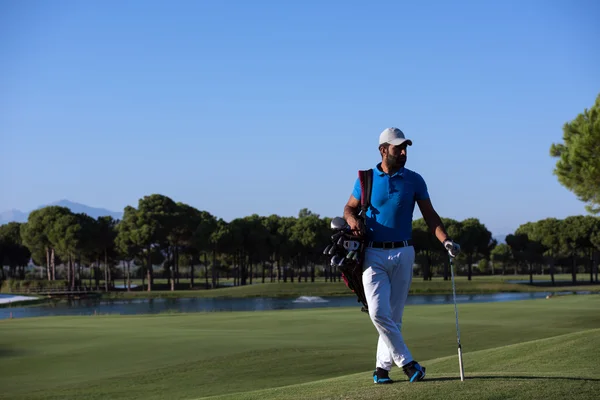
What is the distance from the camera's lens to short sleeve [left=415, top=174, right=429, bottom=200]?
8.24 metres


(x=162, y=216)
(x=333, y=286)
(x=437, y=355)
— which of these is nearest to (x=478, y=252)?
(x=333, y=286)

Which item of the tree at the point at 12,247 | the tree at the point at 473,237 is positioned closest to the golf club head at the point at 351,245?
the tree at the point at 473,237

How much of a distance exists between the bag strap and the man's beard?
22 cm

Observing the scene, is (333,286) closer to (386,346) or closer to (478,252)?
(478,252)

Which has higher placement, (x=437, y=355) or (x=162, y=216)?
(x=162, y=216)

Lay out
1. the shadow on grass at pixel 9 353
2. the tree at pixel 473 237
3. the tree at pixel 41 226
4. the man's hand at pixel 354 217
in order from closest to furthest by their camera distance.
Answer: the man's hand at pixel 354 217 → the shadow on grass at pixel 9 353 → the tree at pixel 41 226 → the tree at pixel 473 237

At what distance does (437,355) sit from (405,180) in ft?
34.9

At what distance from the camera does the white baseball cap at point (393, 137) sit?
807 cm

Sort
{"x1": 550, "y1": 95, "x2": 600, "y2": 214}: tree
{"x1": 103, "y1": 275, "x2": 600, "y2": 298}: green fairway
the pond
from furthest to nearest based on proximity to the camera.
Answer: {"x1": 103, "y1": 275, "x2": 600, "y2": 298}: green fairway → the pond → {"x1": 550, "y1": 95, "x2": 600, "y2": 214}: tree

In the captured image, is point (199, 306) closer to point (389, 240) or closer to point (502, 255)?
point (389, 240)

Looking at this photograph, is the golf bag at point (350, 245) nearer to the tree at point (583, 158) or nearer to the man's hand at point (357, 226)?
the man's hand at point (357, 226)

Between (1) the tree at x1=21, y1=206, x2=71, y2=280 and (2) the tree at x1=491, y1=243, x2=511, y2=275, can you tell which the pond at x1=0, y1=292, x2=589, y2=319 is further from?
(2) the tree at x1=491, y1=243, x2=511, y2=275

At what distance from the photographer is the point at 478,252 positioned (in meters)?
119

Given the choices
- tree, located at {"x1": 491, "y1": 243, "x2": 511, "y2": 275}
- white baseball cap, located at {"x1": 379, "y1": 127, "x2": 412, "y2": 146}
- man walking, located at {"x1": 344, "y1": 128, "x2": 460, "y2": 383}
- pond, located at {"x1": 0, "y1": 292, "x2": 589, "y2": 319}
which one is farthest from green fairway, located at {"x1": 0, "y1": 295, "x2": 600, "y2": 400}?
tree, located at {"x1": 491, "y1": 243, "x2": 511, "y2": 275}
